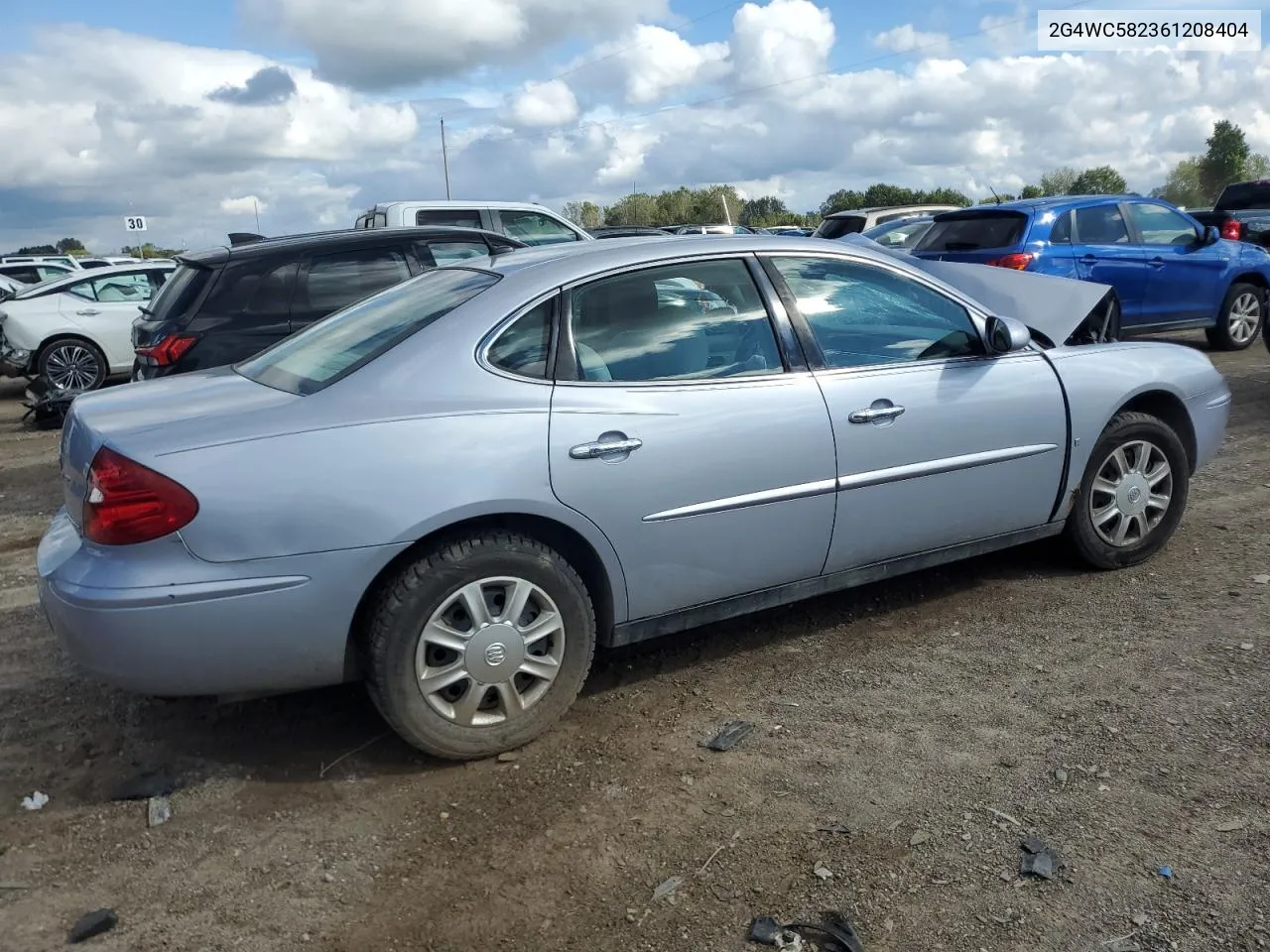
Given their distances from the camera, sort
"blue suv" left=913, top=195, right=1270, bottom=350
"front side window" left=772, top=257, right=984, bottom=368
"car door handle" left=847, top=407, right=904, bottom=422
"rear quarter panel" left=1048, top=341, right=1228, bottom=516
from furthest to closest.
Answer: "blue suv" left=913, top=195, right=1270, bottom=350 < "rear quarter panel" left=1048, top=341, right=1228, bottom=516 < "front side window" left=772, top=257, right=984, bottom=368 < "car door handle" left=847, top=407, right=904, bottom=422

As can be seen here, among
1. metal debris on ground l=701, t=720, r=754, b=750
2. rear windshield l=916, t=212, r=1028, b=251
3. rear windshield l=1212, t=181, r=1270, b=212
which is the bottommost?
metal debris on ground l=701, t=720, r=754, b=750

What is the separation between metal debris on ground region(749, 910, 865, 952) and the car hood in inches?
106

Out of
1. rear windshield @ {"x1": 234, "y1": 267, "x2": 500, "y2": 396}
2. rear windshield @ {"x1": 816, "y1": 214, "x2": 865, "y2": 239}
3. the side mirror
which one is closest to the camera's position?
rear windshield @ {"x1": 234, "y1": 267, "x2": 500, "y2": 396}

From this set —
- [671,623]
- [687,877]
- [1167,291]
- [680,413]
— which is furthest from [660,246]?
[1167,291]

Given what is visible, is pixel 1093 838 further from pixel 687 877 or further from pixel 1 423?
pixel 1 423

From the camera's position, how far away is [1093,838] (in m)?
2.88

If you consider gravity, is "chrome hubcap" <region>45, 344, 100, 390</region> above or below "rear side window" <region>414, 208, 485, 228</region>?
below

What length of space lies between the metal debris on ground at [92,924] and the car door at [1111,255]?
947cm

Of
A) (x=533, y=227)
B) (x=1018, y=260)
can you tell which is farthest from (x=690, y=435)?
(x=533, y=227)

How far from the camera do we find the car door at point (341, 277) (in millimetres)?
7773

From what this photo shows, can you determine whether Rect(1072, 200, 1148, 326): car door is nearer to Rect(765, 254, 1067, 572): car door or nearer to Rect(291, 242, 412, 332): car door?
Rect(291, 242, 412, 332): car door

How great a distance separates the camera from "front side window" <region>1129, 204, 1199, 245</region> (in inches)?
414

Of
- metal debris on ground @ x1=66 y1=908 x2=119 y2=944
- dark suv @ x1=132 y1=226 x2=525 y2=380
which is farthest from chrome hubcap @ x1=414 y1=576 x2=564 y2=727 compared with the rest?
dark suv @ x1=132 y1=226 x2=525 y2=380

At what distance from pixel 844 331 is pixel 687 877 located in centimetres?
213
